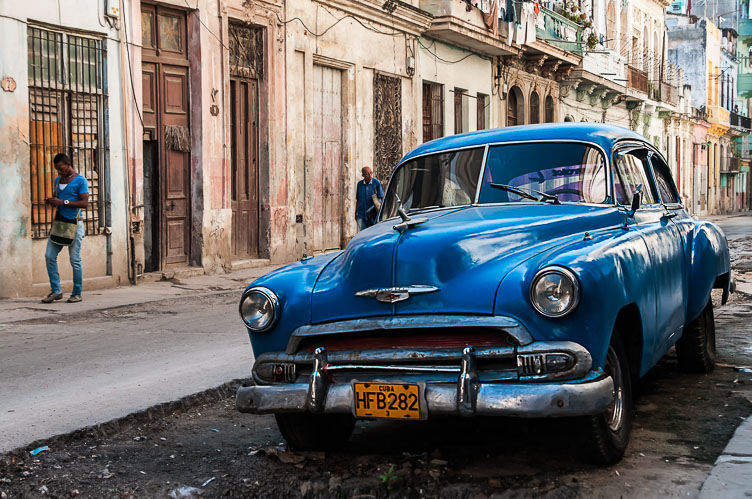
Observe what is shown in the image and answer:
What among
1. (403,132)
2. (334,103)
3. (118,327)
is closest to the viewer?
(118,327)

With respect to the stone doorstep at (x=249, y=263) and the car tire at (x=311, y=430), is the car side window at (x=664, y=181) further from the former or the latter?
the stone doorstep at (x=249, y=263)

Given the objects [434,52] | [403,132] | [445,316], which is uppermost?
[434,52]

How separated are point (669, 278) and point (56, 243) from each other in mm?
8244

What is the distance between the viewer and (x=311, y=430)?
4.81m

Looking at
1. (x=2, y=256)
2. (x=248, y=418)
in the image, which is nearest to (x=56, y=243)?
(x=2, y=256)

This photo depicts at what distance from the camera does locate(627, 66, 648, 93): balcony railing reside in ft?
128

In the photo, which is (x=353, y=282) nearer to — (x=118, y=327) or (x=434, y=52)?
(x=118, y=327)

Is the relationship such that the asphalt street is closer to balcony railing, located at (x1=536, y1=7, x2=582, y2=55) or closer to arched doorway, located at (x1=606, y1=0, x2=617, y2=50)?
balcony railing, located at (x1=536, y1=7, x2=582, y2=55)

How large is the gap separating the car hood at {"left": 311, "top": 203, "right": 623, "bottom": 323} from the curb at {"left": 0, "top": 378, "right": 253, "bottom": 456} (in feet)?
5.21

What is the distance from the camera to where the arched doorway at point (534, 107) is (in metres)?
31.1

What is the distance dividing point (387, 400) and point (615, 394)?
1136 millimetres

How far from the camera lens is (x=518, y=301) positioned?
418 cm

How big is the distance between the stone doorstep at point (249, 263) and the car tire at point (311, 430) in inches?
462

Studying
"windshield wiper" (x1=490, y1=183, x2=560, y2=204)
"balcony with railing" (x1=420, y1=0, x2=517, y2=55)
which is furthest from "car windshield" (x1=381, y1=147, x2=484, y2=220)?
"balcony with railing" (x1=420, y1=0, x2=517, y2=55)
